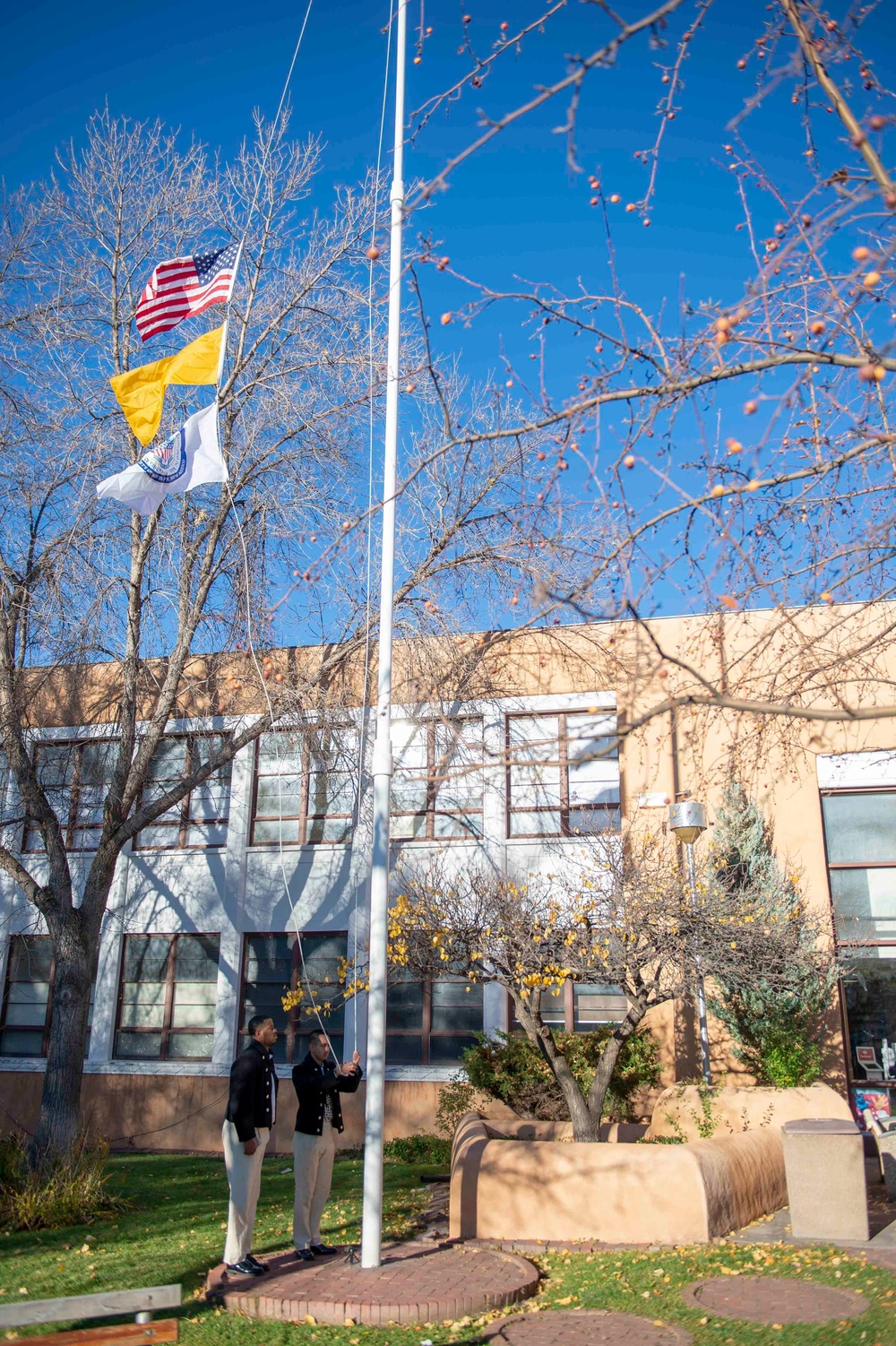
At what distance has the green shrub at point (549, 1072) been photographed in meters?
13.9

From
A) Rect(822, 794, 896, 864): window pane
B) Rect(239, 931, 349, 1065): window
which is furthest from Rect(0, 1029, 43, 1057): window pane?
Rect(822, 794, 896, 864): window pane

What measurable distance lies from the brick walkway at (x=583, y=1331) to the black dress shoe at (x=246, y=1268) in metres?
1.89

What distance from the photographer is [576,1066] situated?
14164 millimetres

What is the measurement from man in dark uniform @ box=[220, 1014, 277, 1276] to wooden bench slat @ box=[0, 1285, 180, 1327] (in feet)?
10.0

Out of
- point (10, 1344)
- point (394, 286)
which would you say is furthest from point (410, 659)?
point (10, 1344)

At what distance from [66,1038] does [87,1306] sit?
321 inches

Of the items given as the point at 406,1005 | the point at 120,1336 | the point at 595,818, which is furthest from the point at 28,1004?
the point at 120,1336

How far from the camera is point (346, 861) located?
1772cm

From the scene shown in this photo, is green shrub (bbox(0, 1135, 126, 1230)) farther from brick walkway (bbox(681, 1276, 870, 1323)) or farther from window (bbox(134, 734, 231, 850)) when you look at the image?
window (bbox(134, 734, 231, 850))

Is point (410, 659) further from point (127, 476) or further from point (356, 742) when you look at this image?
point (127, 476)

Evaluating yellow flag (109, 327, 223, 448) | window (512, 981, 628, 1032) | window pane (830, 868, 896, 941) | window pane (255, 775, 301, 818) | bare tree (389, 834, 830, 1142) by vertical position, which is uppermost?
yellow flag (109, 327, 223, 448)

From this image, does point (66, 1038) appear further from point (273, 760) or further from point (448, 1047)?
point (273, 760)

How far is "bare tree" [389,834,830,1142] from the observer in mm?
10656

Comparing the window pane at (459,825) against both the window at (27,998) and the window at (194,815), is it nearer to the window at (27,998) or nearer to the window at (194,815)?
the window at (194,815)
